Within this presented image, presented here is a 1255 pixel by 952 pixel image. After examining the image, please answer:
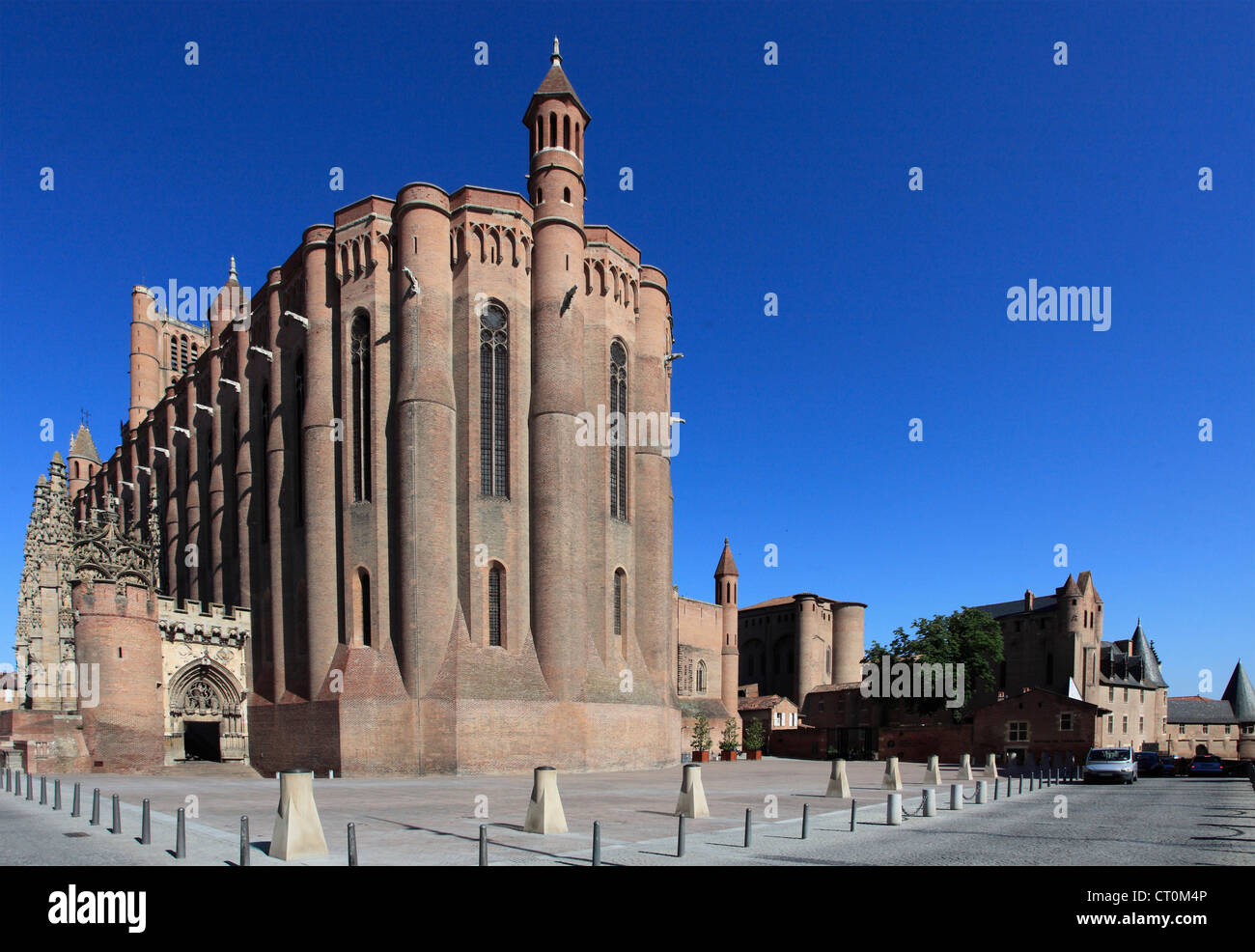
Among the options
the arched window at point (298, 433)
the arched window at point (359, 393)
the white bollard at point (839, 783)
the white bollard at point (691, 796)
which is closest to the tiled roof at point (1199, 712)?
the white bollard at point (839, 783)

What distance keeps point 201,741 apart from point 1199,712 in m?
89.2

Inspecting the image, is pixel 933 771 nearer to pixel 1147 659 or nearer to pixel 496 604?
pixel 496 604

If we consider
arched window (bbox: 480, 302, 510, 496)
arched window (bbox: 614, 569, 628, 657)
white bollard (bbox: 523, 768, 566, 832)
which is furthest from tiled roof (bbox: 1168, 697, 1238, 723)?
white bollard (bbox: 523, 768, 566, 832)

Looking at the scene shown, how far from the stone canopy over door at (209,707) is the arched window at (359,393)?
1102cm

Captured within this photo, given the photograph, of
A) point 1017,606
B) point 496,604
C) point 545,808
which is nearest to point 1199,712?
point 1017,606

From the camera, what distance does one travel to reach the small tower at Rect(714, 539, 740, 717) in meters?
68.6

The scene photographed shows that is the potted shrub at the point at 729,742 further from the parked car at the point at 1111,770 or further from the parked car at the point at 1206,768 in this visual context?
the parked car at the point at 1111,770

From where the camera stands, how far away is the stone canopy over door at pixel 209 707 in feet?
126

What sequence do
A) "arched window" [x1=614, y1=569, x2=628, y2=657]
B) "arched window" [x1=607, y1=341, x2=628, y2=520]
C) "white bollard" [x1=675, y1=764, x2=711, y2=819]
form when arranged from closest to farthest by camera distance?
1. "white bollard" [x1=675, y1=764, x2=711, y2=819]
2. "arched window" [x1=614, y1=569, x2=628, y2=657]
3. "arched window" [x1=607, y1=341, x2=628, y2=520]

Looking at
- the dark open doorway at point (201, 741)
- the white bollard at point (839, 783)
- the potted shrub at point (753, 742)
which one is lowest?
the potted shrub at point (753, 742)

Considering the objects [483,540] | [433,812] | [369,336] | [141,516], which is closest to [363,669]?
[483,540]

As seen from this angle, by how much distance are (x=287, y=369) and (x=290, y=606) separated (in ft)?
35.2

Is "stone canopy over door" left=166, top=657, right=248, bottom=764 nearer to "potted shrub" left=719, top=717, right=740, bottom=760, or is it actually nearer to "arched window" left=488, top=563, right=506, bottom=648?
"arched window" left=488, top=563, right=506, bottom=648

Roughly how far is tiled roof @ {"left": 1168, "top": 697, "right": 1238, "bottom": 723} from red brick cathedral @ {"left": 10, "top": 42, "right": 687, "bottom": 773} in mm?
68780
